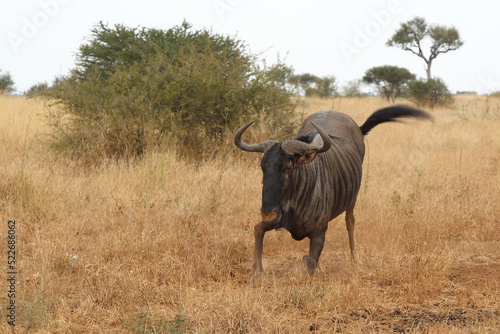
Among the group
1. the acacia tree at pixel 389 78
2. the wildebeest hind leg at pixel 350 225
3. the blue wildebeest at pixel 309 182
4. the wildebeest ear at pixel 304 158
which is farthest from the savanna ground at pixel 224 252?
the acacia tree at pixel 389 78

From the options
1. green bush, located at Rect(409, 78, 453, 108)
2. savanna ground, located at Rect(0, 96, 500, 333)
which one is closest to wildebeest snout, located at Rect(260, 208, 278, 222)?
savanna ground, located at Rect(0, 96, 500, 333)

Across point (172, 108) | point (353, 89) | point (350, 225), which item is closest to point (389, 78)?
point (353, 89)

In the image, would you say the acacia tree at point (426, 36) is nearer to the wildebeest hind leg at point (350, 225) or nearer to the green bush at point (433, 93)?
the green bush at point (433, 93)

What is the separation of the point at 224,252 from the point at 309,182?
4.19 ft

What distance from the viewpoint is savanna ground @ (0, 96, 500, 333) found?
11.3 feet

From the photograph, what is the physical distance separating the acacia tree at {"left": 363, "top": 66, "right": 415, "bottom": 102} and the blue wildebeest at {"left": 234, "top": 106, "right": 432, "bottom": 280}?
23.1 m

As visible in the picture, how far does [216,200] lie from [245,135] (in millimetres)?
2685

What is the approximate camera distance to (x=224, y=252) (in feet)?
16.6

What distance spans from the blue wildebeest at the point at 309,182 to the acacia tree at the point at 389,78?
2309 centimetres

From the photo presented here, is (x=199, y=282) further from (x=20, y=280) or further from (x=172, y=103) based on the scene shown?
(x=172, y=103)

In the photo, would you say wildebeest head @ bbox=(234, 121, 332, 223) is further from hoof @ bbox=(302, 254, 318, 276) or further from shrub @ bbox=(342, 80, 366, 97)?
shrub @ bbox=(342, 80, 366, 97)

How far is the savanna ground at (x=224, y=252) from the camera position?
345 centimetres

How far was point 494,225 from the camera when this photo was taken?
5.88m

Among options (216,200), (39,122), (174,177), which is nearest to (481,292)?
(216,200)
